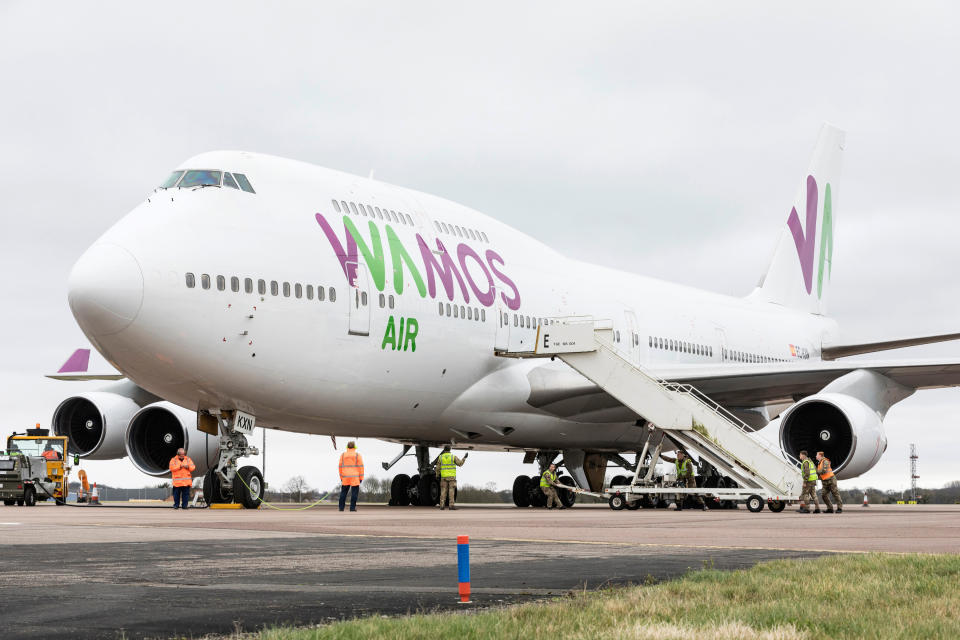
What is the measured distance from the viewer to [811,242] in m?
33.6

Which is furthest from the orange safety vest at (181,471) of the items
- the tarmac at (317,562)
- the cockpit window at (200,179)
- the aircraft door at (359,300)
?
the tarmac at (317,562)

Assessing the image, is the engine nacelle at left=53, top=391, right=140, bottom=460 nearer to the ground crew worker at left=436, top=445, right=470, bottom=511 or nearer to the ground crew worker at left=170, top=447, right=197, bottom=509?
the ground crew worker at left=170, top=447, right=197, bottom=509

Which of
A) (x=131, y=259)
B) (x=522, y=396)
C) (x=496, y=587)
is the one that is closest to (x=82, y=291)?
(x=131, y=259)

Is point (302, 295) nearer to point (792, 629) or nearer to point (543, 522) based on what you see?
point (543, 522)

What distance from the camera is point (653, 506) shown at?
70.9ft

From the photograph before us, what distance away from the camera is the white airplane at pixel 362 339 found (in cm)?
1462

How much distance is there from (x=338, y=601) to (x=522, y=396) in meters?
14.8

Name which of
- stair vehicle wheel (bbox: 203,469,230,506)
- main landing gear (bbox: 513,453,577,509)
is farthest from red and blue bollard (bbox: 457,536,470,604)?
main landing gear (bbox: 513,453,577,509)

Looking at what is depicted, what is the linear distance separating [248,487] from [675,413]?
6823 millimetres

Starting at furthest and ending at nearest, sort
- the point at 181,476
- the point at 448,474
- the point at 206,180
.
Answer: the point at 448,474
the point at 181,476
the point at 206,180

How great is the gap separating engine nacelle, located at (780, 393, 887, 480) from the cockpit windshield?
32.1 feet

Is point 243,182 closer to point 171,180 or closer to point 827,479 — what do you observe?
point 171,180

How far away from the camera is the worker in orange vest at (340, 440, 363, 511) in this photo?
17.2m

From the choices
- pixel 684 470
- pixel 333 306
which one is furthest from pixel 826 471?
pixel 333 306
